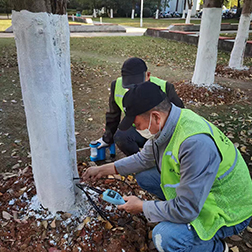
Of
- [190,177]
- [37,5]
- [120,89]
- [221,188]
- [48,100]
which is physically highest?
[37,5]

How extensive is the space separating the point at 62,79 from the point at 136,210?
122 cm

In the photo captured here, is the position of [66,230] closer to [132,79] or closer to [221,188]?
[221,188]

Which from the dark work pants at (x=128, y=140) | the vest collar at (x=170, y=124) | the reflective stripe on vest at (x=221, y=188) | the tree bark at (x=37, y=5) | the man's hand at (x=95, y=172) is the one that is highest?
the tree bark at (x=37, y=5)

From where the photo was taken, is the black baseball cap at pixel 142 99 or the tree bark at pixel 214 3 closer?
the black baseball cap at pixel 142 99

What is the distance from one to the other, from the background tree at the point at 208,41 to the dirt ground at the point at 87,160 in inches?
15.6

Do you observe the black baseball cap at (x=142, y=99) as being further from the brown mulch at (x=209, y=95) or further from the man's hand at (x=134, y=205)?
the brown mulch at (x=209, y=95)

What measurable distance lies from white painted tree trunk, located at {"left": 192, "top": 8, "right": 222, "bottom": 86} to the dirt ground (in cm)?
38

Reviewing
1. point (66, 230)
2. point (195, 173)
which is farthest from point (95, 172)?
point (195, 173)

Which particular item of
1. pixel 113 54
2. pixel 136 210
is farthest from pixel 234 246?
pixel 113 54

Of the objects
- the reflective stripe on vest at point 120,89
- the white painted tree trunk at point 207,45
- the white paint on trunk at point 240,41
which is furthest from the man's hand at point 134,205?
the white paint on trunk at point 240,41

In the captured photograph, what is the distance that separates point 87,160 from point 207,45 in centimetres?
451

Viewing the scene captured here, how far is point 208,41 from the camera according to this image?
6.32 m

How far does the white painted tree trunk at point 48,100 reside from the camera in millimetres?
1734

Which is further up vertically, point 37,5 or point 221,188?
point 37,5
